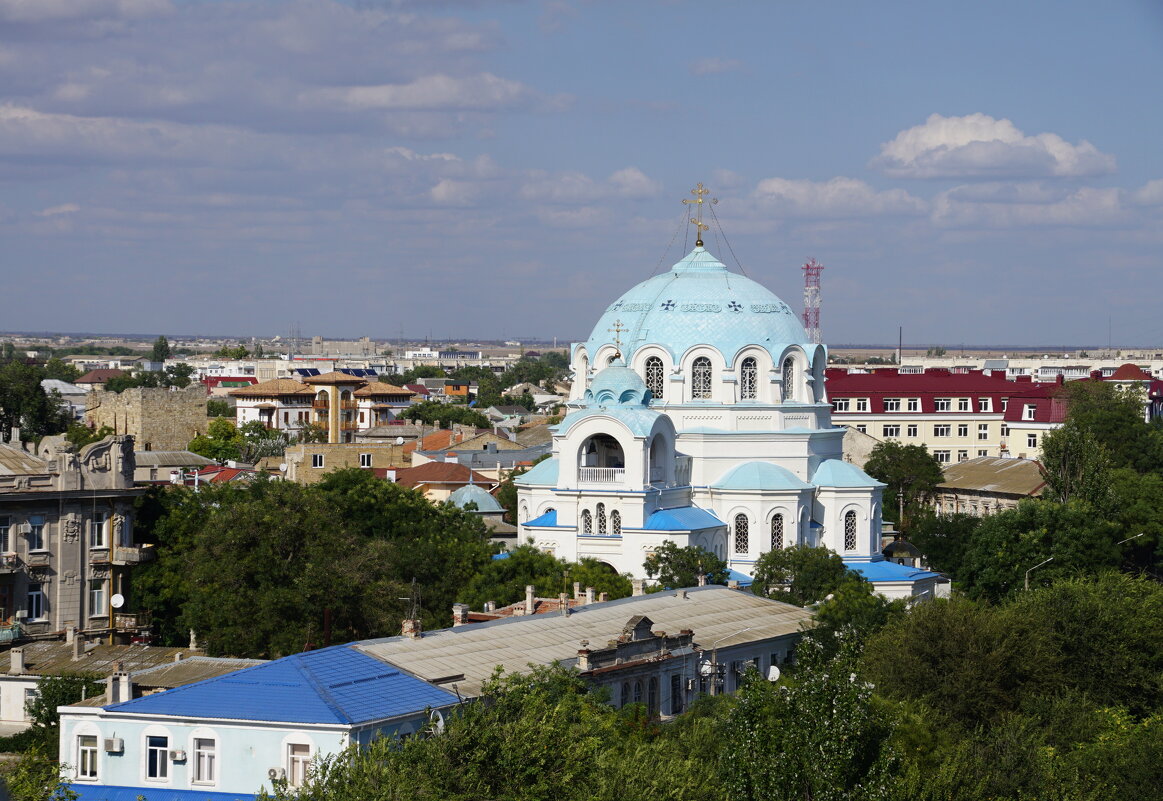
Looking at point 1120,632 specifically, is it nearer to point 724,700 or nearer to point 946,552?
point 724,700

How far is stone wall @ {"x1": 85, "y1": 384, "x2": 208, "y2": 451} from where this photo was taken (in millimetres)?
108250

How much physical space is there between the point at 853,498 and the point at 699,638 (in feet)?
67.2

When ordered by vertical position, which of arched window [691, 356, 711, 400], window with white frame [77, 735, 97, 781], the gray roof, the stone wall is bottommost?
window with white frame [77, 735, 97, 781]

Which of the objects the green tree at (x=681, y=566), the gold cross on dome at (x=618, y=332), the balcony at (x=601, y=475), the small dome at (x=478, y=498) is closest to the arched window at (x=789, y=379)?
the gold cross on dome at (x=618, y=332)

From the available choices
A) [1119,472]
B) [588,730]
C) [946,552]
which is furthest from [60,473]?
[1119,472]

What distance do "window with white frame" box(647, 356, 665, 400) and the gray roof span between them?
1311 cm

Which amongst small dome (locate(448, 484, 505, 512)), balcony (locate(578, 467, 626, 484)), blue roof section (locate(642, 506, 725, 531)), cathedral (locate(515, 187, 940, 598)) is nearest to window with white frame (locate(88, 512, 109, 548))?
cathedral (locate(515, 187, 940, 598))

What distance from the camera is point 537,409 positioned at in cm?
16512

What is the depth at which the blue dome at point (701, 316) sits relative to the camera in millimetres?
60250

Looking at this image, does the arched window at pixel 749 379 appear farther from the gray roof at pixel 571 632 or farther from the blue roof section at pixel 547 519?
the gray roof at pixel 571 632

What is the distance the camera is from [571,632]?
37.9 meters

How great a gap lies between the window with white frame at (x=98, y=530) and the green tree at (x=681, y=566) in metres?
14.1

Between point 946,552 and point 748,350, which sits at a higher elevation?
point 748,350

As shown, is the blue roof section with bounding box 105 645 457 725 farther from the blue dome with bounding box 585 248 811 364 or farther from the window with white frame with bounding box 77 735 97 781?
the blue dome with bounding box 585 248 811 364
